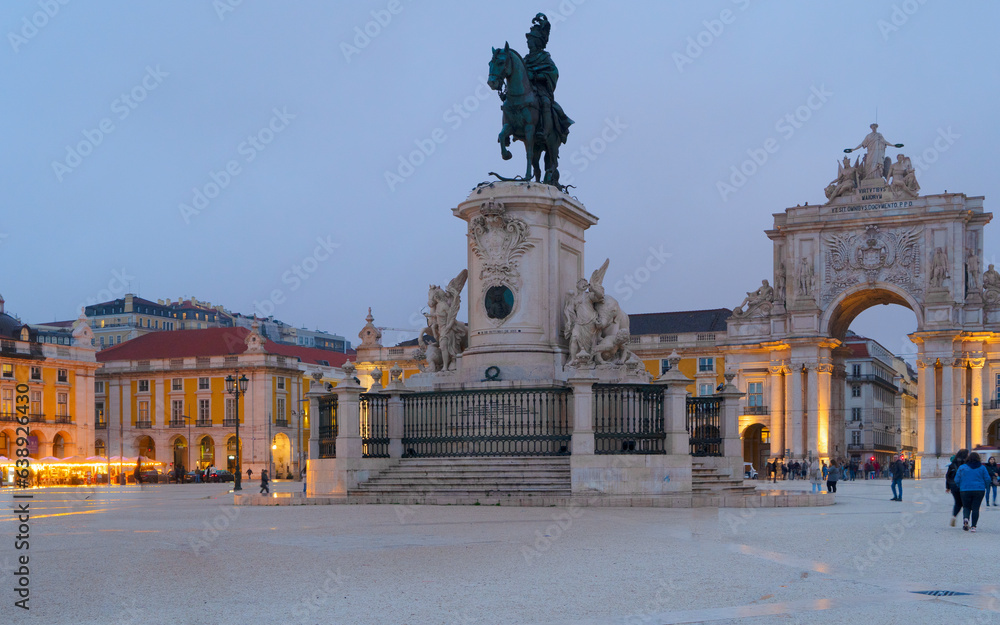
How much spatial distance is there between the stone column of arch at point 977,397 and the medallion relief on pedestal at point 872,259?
519 cm

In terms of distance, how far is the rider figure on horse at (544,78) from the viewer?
Result: 2380 cm

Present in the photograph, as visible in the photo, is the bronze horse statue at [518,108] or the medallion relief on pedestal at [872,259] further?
the medallion relief on pedestal at [872,259]

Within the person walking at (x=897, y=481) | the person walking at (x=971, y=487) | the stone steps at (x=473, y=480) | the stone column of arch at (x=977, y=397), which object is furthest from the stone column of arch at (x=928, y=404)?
the person walking at (x=971, y=487)

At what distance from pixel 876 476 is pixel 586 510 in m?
53.8

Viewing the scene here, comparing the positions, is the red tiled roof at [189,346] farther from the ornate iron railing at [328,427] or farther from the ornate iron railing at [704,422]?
the ornate iron railing at [704,422]

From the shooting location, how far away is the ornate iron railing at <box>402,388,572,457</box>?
21500 millimetres

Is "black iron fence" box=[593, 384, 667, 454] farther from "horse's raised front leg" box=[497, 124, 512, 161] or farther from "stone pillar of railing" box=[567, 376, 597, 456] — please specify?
"horse's raised front leg" box=[497, 124, 512, 161]

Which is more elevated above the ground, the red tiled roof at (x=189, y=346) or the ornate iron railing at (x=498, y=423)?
the red tiled roof at (x=189, y=346)

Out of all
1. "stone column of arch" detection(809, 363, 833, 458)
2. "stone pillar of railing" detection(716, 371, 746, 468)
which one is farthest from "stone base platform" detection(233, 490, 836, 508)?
"stone column of arch" detection(809, 363, 833, 458)

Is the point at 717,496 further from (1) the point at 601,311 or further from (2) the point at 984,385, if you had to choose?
(2) the point at 984,385

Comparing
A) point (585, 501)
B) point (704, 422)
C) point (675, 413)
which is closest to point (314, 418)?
point (585, 501)

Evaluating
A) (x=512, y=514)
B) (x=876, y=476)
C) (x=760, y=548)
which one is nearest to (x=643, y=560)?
(x=760, y=548)

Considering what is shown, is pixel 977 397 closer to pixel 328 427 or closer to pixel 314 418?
pixel 314 418

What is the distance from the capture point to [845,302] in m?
74.1
